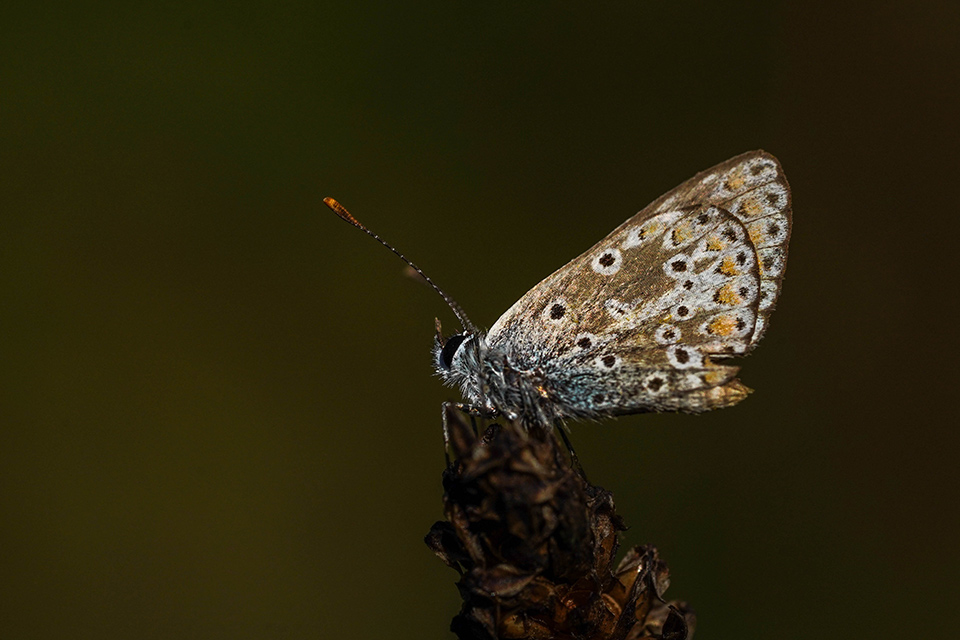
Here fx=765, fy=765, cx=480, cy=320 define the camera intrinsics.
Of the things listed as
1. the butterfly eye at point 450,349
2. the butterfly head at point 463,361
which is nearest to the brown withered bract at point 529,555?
the butterfly head at point 463,361

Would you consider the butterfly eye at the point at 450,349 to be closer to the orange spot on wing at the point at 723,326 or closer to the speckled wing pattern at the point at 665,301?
the speckled wing pattern at the point at 665,301

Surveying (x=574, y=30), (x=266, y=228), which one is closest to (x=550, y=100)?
(x=574, y=30)

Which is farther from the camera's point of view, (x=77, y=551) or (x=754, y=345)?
(x=77, y=551)

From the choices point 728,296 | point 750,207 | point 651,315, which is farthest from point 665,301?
point 750,207

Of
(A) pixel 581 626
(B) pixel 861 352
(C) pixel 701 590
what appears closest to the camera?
(A) pixel 581 626

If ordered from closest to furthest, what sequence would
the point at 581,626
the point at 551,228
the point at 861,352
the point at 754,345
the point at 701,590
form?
the point at 581,626
the point at 754,345
the point at 701,590
the point at 861,352
the point at 551,228

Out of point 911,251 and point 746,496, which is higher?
point 911,251

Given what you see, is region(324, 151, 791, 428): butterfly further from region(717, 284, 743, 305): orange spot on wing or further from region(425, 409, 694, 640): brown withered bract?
region(425, 409, 694, 640): brown withered bract

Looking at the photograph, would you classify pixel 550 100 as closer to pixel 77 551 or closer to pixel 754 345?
pixel 754 345
